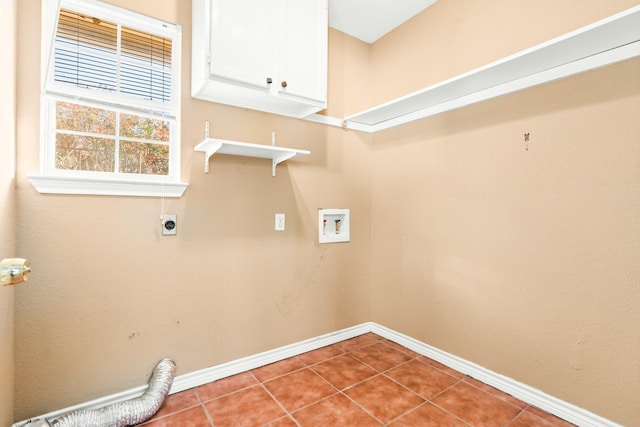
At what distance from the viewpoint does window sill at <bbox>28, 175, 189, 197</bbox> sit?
61.2 inches

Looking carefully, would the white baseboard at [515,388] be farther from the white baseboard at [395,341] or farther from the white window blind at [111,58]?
the white window blind at [111,58]

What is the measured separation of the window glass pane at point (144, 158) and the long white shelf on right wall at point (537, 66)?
1.19m

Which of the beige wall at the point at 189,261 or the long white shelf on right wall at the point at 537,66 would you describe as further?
the beige wall at the point at 189,261

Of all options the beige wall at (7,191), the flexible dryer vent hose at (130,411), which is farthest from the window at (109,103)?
the flexible dryer vent hose at (130,411)

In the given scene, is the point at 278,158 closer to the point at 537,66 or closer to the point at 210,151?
the point at 210,151

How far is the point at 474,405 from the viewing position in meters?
1.81

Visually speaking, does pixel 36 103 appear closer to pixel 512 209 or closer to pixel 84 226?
pixel 84 226

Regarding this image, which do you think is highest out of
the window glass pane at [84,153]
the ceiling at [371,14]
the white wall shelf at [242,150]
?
the ceiling at [371,14]

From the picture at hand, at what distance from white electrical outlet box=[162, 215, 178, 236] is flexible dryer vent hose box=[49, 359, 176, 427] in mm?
807

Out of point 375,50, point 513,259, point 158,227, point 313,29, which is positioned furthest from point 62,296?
point 375,50

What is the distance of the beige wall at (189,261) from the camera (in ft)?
5.19

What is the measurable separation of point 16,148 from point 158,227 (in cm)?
75

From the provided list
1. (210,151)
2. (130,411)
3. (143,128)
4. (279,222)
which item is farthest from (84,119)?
(130,411)

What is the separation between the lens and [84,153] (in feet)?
5.72
